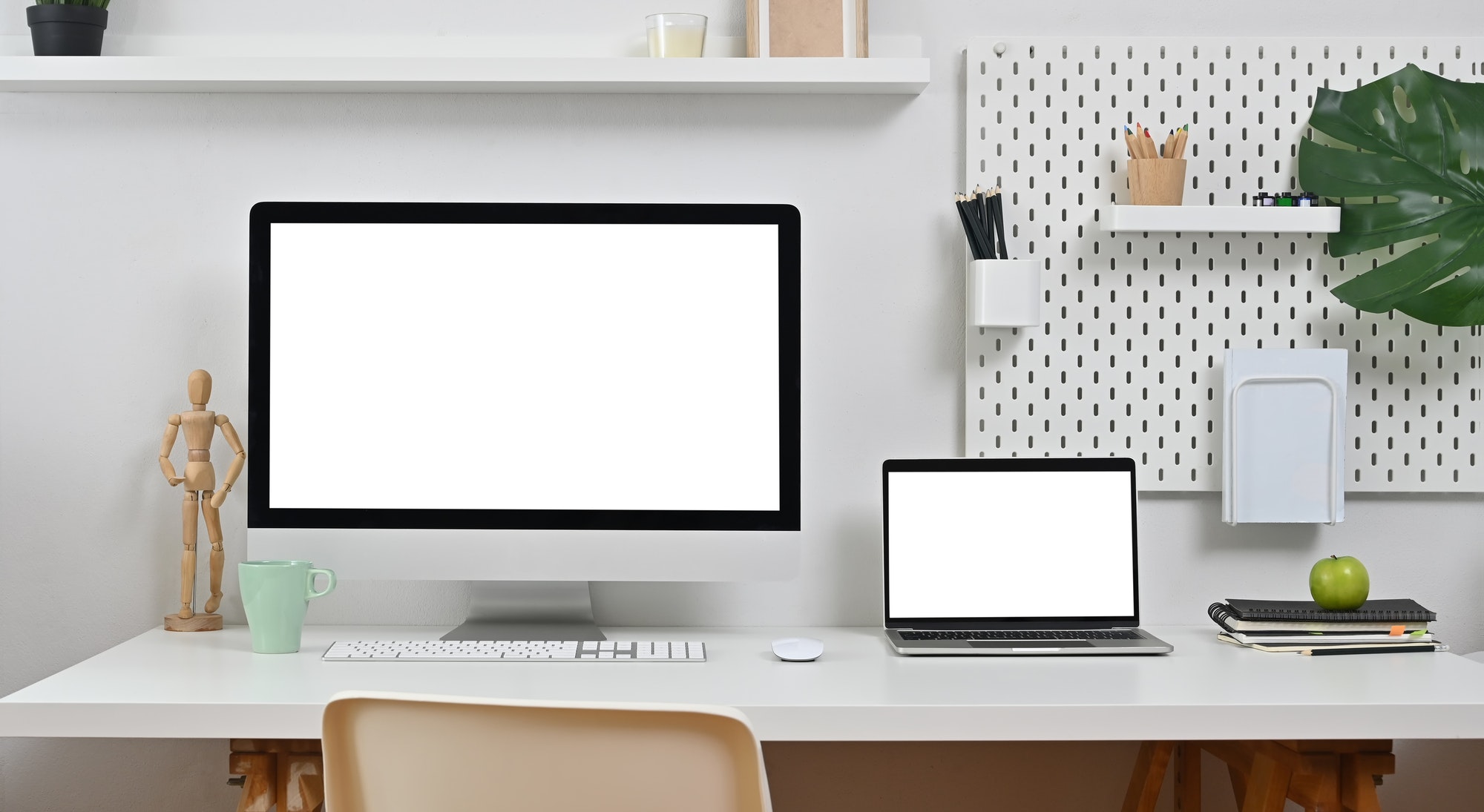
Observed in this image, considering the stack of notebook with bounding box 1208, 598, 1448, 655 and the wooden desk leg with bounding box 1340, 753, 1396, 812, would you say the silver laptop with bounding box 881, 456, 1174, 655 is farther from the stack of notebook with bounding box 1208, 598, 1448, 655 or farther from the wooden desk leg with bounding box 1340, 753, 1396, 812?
the wooden desk leg with bounding box 1340, 753, 1396, 812

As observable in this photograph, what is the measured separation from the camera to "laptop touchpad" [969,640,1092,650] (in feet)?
4.50

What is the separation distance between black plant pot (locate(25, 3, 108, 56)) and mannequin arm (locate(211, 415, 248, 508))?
1.78ft

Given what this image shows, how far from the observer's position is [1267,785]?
1256mm

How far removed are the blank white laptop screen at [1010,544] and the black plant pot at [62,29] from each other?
1259mm

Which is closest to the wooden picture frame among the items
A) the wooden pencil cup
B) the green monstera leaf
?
the wooden pencil cup

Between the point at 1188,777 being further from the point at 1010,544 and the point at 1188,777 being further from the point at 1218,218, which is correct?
the point at 1218,218

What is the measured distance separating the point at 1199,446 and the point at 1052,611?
369mm

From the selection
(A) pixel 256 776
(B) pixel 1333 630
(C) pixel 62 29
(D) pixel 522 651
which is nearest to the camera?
(A) pixel 256 776

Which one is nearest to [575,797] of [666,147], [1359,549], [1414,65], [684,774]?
[684,774]

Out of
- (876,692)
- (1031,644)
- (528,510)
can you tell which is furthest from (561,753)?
(1031,644)

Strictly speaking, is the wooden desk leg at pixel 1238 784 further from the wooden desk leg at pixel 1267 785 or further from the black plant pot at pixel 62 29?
the black plant pot at pixel 62 29

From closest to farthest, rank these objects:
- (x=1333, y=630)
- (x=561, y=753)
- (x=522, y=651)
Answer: (x=561, y=753) < (x=522, y=651) < (x=1333, y=630)

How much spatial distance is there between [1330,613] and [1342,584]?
0.04 meters

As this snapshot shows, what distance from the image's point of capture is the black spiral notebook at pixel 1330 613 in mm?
1427
